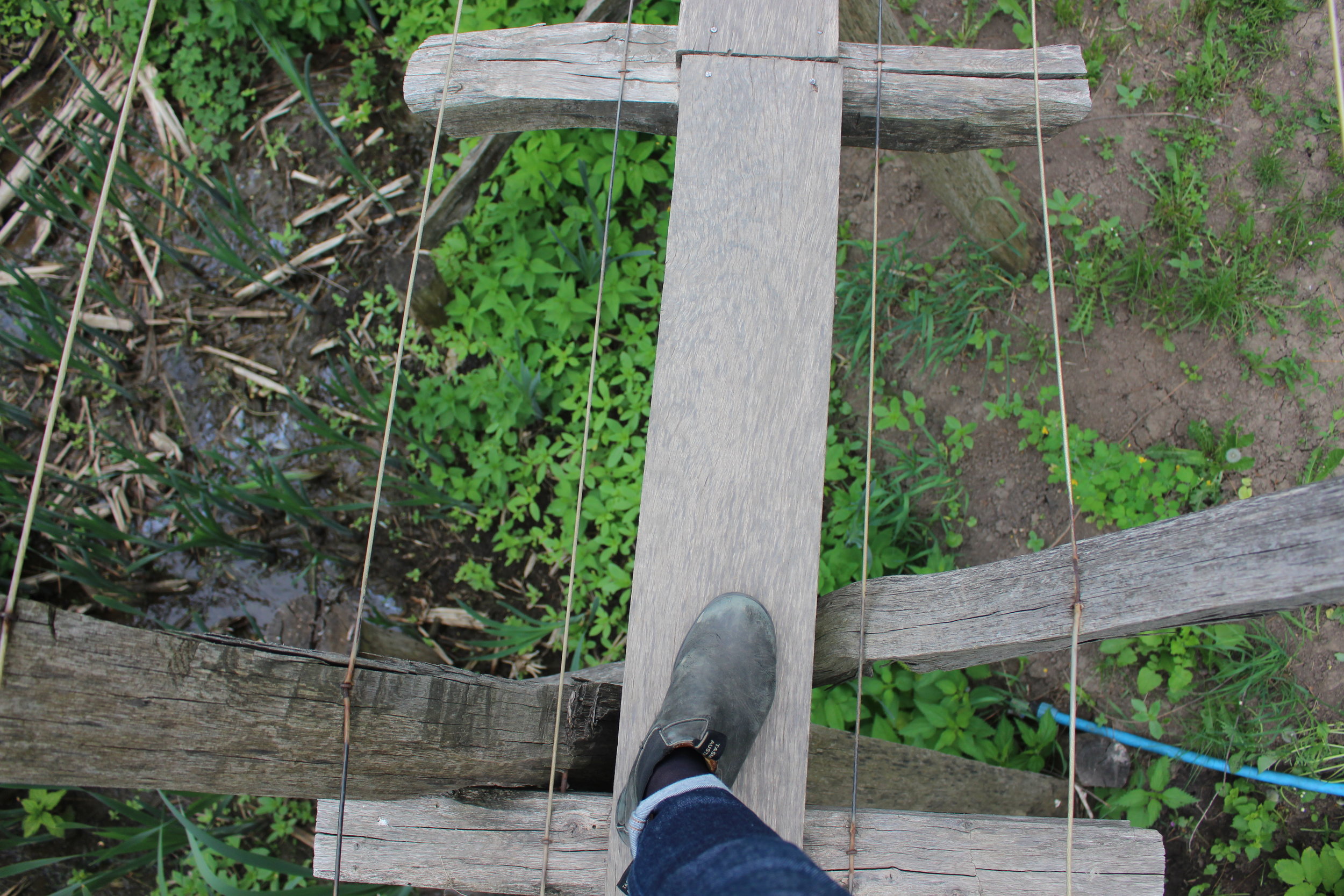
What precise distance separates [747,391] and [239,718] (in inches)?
39.5

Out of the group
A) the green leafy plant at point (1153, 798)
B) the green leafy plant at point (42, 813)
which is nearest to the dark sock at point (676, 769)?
the green leafy plant at point (1153, 798)

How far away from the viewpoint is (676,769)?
1.25 m

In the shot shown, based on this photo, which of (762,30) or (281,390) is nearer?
(762,30)

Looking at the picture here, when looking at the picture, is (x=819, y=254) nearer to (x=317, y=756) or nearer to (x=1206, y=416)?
(x=317, y=756)

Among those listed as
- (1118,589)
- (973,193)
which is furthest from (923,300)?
(1118,589)

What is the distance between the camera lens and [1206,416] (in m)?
2.26

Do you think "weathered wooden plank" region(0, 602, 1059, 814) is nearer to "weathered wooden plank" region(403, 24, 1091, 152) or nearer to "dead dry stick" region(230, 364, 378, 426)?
"weathered wooden plank" region(403, 24, 1091, 152)

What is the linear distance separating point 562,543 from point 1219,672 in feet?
6.57

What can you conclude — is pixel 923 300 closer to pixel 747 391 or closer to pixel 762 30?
pixel 762 30

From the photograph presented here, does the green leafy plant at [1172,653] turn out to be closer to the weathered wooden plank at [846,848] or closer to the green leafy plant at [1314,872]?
the green leafy plant at [1314,872]

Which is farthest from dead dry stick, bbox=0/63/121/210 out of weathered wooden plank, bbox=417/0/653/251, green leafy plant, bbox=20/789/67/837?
green leafy plant, bbox=20/789/67/837

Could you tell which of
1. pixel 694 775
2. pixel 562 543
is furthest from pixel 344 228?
pixel 694 775

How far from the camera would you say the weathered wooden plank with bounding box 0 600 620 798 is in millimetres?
887

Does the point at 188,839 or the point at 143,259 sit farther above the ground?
the point at 143,259
